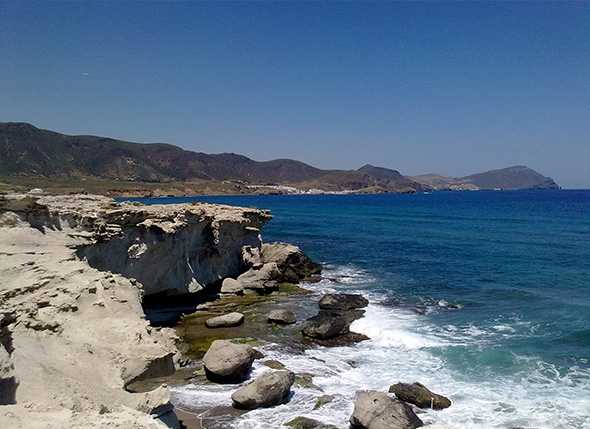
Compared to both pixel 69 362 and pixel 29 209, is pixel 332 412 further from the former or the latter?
pixel 29 209

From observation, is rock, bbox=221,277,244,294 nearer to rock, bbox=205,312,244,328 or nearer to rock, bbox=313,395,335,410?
rock, bbox=205,312,244,328

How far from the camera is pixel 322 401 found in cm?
1845

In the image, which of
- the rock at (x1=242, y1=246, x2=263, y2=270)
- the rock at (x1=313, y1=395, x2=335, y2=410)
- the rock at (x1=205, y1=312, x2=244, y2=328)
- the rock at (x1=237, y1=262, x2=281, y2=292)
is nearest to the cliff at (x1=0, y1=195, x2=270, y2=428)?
the rock at (x1=205, y1=312, x2=244, y2=328)

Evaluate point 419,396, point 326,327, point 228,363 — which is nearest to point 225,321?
point 326,327

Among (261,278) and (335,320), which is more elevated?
(261,278)

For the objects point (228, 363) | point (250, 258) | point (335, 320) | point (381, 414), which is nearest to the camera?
point (381, 414)

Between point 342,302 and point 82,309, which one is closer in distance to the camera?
point 82,309

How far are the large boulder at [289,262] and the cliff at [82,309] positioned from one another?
11065 mm

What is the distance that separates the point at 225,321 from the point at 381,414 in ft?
45.7

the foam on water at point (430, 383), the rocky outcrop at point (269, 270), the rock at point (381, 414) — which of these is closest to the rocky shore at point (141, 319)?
the rock at point (381, 414)

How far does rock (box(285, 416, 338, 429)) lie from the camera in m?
16.4

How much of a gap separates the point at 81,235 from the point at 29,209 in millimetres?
2861

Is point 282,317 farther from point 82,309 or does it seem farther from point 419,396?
point 82,309

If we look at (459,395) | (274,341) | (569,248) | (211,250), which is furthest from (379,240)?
(459,395)
